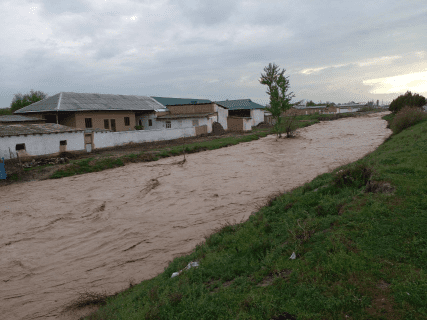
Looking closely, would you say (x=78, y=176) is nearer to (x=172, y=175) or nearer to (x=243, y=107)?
(x=172, y=175)

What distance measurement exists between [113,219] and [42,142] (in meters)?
13.3

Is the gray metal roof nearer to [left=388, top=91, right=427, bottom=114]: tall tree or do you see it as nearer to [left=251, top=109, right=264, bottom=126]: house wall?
[left=251, top=109, right=264, bottom=126]: house wall

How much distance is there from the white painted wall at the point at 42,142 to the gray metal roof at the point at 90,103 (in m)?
6.20

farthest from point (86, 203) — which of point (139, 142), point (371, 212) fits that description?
point (139, 142)

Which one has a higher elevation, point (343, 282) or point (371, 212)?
point (371, 212)

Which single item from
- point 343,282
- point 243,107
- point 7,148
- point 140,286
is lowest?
point 140,286

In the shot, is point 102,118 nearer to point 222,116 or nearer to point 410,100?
point 222,116

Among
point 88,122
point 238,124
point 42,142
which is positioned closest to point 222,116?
point 238,124

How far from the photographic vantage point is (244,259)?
5.66 meters

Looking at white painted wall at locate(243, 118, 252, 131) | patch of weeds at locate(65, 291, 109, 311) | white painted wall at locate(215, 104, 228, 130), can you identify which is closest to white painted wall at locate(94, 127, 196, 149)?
white painted wall at locate(215, 104, 228, 130)

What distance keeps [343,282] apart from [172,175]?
1432 centimetres

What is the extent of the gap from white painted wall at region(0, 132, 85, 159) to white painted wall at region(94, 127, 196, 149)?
6.40 feet

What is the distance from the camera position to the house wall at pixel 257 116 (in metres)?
49.3

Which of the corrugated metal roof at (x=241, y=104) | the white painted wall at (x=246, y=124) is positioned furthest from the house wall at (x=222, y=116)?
the corrugated metal roof at (x=241, y=104)
